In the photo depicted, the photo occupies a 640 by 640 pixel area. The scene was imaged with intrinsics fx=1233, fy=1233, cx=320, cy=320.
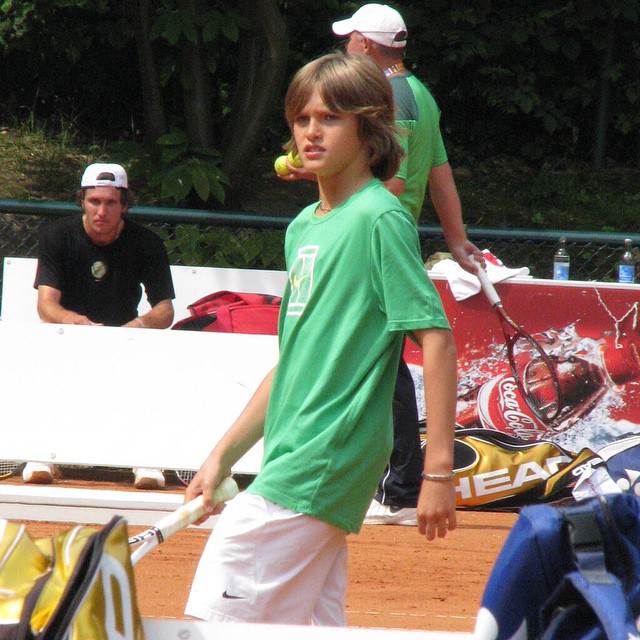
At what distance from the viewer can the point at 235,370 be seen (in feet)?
20.4

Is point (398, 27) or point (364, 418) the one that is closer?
point (364, 418)

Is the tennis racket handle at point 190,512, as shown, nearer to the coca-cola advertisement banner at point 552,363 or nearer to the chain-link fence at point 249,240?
the coca-cola advertisement banner at point 552,363

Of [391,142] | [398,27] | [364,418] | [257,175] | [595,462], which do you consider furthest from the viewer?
[257,175]

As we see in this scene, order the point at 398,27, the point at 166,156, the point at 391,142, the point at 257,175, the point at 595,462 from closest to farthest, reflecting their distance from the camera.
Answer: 1. the point at 391,142
2. the point at 398,27
3. the point at 595,462
4. the point at 166,156
5. the point at 257,175

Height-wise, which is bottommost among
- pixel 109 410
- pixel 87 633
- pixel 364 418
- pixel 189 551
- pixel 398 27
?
pixel 189 551

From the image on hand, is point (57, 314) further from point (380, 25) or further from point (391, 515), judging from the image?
point (380, 25)

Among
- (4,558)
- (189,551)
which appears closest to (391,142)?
(4,558)

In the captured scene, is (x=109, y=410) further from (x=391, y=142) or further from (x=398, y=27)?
(x=391, y=142)

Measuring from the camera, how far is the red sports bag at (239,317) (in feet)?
22.5

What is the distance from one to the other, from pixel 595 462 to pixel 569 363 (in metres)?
0.90

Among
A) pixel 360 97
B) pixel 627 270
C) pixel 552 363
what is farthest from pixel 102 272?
pixel 360 97

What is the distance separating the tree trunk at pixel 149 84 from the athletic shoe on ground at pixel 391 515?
661cm

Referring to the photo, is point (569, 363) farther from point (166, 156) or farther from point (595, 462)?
point (166, 156)

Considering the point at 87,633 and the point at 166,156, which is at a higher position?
the point at 166,156
